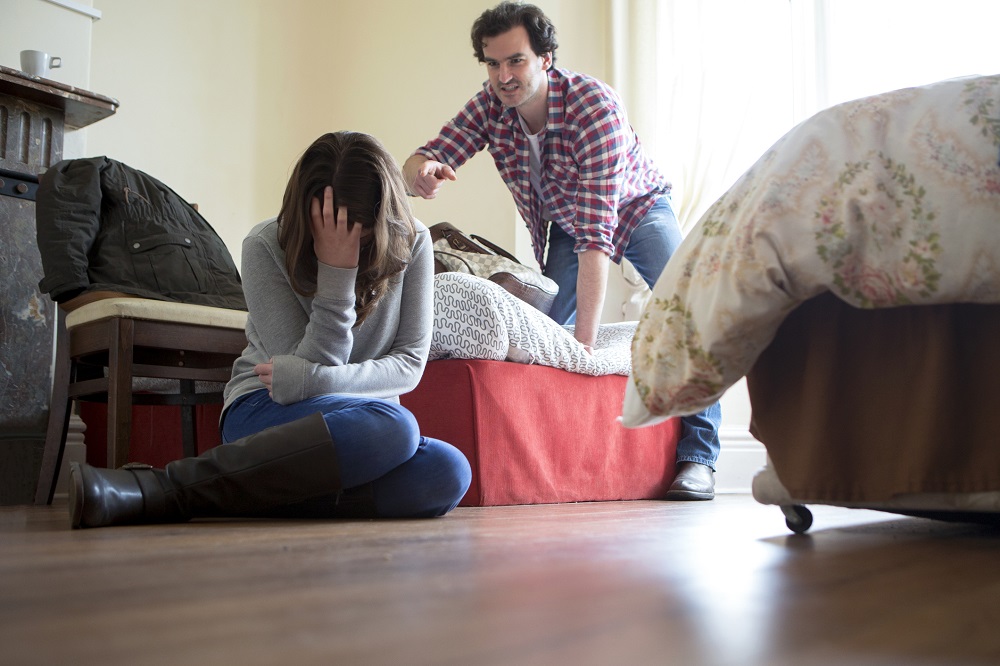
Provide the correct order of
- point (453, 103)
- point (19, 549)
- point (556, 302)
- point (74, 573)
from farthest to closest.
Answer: point (453, 103), point (556, 302), point (19, 549), point (74, 573)

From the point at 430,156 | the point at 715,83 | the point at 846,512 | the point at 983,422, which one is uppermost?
the point at 715,83

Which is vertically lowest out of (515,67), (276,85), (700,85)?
(515,67)

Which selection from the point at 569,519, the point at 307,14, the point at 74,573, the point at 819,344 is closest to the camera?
the point at 74,573

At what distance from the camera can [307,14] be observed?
408 cm

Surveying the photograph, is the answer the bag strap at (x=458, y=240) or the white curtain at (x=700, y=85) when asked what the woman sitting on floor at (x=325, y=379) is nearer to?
the bag strap at (x=458, y=240)

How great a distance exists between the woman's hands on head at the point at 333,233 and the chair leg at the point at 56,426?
118 cm

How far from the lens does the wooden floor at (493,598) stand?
46 cm

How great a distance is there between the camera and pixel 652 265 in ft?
7.70

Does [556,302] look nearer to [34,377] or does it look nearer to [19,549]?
[34,377]

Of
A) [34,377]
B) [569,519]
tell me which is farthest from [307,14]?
[569,519]

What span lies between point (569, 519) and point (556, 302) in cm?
114

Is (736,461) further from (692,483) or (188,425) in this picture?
(188,425)

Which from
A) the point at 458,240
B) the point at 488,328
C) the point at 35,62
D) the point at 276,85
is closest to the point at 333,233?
the point at 488,328

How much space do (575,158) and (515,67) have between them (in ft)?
0.87
